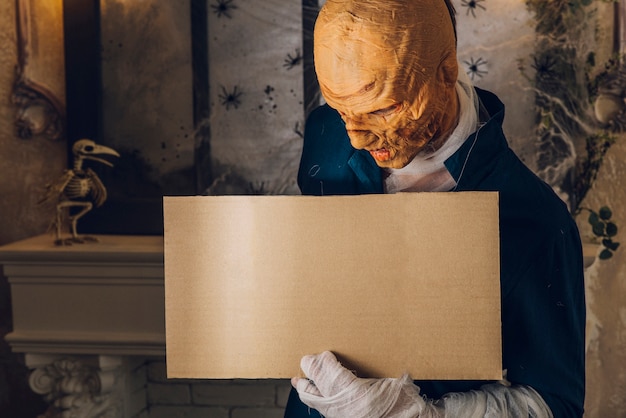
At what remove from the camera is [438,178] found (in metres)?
1.10

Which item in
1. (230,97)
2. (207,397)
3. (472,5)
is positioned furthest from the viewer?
(207,397)

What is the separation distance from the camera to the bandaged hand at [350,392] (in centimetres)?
91

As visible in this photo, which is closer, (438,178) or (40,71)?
(438,178)

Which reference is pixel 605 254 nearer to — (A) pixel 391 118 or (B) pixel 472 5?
(B) pixel 472 5

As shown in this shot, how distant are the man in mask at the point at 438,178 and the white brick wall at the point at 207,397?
1.04 m

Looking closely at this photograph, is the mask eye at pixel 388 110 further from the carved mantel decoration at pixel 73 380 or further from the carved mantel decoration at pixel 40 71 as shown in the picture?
the carved mantel decoration at pixel 40 71

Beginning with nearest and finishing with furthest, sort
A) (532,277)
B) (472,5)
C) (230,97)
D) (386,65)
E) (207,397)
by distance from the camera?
(386,65) → (532,277) → (472,5) → (230,97) → (207,397)

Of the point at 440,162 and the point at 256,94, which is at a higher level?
the point at 256,94

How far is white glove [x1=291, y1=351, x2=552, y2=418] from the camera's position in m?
0.91

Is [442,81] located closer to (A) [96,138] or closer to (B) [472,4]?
(B) [472,4]

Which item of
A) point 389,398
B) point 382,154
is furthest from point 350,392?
point 382,154

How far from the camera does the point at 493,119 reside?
1.08 meters

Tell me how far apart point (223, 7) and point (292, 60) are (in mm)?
228

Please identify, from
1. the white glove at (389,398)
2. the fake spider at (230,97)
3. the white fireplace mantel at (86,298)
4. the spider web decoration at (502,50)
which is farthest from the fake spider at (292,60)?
the white glove at (389,398)
